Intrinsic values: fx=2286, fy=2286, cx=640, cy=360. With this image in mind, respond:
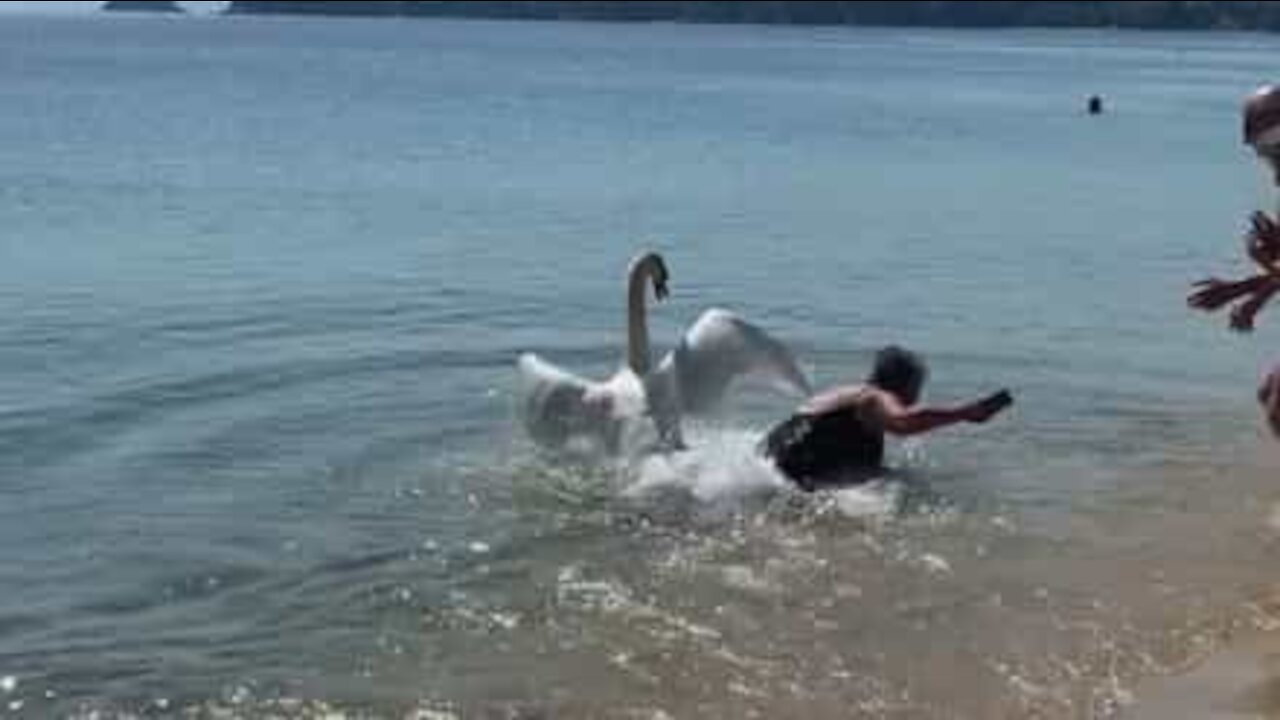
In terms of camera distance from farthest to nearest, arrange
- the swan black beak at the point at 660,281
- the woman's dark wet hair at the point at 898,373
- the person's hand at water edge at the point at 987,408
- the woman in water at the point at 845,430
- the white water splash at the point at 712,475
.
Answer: the swan black beak at the point at 660,281 → the woman's dark wet hair at the point at 898,373 → the woman in water at the point at 845,430 → the white water splash at the point at 712,475 → the person's hand at water edge at the point at 987,408

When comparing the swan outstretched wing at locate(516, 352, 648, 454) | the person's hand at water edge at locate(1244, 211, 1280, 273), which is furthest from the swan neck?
the person's hand at water edge at locate(1244, 211, 1280, 273)

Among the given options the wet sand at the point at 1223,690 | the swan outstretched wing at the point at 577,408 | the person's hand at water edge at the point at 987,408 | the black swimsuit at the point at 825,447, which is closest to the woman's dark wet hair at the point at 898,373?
the black swimsuit at the point at 825,447

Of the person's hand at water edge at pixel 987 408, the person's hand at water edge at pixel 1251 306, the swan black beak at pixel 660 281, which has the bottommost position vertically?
the person's hand at water edge at pixel 987 408

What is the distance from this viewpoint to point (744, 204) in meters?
35.5

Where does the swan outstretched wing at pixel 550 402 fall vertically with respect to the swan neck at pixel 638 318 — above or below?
below

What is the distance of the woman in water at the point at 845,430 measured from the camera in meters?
13.1

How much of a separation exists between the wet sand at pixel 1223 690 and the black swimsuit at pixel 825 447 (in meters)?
3.75

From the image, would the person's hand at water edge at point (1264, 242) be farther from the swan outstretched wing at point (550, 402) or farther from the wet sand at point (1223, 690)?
the swan outstretched wing at point (550, 402)

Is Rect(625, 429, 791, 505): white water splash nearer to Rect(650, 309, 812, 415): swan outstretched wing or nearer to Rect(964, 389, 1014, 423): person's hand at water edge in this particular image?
Rect(650, 309, 812, 415): swan outstretched wing

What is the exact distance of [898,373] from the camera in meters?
13.3

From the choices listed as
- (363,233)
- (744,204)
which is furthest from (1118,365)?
(744,204)

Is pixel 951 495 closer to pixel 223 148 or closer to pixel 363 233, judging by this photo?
pixel 363 233

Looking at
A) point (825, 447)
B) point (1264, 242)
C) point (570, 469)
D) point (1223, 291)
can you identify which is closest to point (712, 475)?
point (825, 447)

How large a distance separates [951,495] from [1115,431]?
2767mm
